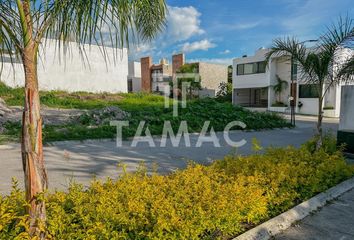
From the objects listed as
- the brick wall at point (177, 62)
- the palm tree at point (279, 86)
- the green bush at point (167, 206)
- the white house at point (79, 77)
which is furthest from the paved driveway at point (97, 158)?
the brick wall at point (177, 62)

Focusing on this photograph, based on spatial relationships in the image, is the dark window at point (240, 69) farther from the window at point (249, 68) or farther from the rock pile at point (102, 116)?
the rock pile at point (102, 116)

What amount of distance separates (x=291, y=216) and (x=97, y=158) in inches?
188

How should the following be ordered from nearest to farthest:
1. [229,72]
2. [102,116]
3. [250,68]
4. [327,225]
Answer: [327,225] → [102,116] → [250,68] → [229,72]

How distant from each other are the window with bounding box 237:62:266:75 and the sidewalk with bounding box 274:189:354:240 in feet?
83.9

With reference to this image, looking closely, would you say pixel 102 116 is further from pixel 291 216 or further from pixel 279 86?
pixel 279 86

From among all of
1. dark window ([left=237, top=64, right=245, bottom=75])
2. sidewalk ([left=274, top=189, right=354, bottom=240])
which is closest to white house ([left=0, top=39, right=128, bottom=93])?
dark window ([left=237, top=64, right=245, bottom=75])

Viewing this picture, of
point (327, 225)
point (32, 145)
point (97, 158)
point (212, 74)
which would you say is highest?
point (212, 74)

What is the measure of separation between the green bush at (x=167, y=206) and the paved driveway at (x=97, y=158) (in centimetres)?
188

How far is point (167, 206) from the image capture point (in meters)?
2.78

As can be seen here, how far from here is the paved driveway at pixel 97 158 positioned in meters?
5.42

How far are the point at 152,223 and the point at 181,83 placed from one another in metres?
34.0

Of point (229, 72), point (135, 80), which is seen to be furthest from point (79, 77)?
point (229, 72)

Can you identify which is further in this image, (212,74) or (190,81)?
(212,74)

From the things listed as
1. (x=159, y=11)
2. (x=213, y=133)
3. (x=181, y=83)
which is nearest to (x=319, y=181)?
(x=159, y=11)
